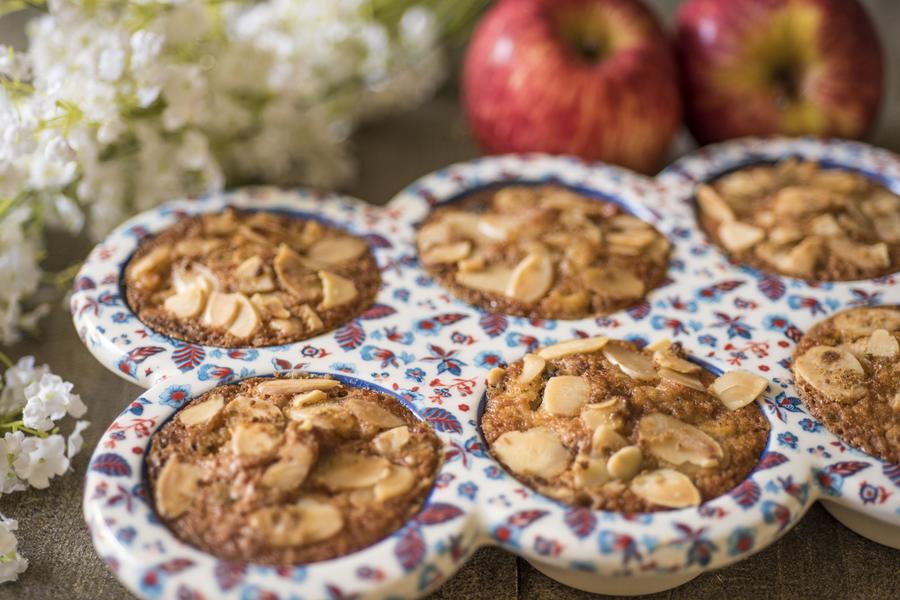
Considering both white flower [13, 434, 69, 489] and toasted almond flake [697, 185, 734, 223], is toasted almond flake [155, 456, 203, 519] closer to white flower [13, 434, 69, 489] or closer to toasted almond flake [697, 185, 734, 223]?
white flower [13, 434, 69, 489]

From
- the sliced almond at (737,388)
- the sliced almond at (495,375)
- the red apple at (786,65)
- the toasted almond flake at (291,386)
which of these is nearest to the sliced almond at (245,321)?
the toasted almond flake at (291,386)

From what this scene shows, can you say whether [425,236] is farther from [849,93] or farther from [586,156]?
[849,93]

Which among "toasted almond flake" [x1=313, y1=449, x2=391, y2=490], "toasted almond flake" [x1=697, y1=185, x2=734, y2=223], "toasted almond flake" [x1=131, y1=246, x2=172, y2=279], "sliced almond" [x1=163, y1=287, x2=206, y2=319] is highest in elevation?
"toasted almond flake" [x1=131, y1=246, x2=172, y2=279]

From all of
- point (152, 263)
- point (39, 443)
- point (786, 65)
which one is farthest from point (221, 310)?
point (786, 65)

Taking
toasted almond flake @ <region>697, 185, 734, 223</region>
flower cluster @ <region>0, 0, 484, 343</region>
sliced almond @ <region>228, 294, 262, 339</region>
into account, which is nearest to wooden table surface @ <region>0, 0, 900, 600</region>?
sliced almond @ <region>228, 294, 262, 339</region>

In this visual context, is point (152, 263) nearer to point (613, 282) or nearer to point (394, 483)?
point (394, 483)

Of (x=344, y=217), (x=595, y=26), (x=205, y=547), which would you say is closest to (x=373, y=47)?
(x=595, y=26)
